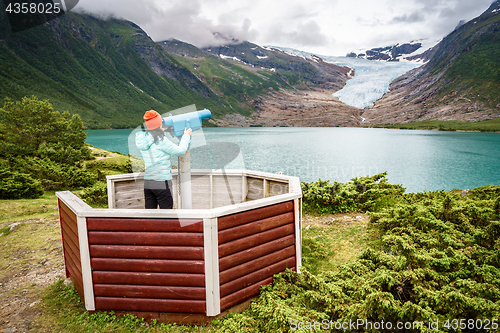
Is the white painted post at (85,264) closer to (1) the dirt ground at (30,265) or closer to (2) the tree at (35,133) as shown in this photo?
(1) the dirt ground at (30,265)

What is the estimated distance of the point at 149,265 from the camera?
371 centimetres

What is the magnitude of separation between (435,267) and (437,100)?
179 meters

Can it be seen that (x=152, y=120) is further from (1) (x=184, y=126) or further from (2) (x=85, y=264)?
(2) (x=85, y=264)

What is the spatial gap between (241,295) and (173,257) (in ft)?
4.03

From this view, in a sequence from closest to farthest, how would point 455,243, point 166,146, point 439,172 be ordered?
point 166,146, point 455,243, point 439,172

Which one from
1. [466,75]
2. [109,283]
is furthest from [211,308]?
[466,75]

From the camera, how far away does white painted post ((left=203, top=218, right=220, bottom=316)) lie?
355cm

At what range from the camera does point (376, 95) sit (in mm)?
182000

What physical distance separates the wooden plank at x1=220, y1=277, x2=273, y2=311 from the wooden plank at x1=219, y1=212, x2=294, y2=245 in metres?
0.87

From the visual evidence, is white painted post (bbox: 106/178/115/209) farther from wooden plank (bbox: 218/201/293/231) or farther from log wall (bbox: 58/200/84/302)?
wooden plank (bbox: 218/201/293/231)

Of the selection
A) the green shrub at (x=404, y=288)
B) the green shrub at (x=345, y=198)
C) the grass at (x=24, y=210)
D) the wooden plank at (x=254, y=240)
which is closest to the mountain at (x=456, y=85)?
the green shrub at (x=345, y=198)

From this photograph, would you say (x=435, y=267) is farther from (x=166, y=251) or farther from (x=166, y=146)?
(x=166, y=146)

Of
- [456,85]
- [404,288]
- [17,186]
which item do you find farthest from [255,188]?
[456,85]

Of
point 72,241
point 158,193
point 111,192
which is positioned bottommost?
point 72,241
